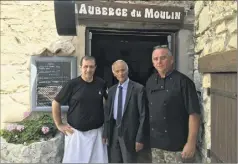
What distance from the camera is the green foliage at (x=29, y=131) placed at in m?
3.43

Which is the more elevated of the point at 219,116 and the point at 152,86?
the point at 152,86

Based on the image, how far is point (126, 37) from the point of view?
4.48 metres

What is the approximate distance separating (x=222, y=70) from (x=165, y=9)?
5.37ft

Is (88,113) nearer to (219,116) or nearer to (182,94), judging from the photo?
(182,94)

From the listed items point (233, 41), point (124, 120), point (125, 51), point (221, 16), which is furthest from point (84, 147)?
point (125, 51)

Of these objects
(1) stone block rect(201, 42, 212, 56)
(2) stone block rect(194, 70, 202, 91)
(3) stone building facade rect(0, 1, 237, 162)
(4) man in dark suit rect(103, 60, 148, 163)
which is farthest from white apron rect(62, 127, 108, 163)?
(1) stone block rect(201, 42, 212, 56)

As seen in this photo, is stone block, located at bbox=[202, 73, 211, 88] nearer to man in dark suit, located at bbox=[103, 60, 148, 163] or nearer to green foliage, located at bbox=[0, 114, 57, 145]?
man in dark suit, located at bbox=[103, 60, 148, 163]

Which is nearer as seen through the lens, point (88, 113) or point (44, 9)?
point (88, 113)

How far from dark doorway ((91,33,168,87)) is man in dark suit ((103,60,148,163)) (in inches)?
52.0

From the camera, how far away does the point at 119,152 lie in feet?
10.1

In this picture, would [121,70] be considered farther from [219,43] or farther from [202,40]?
[202,40]

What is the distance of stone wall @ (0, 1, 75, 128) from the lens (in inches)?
153

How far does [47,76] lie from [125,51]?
1547 mm

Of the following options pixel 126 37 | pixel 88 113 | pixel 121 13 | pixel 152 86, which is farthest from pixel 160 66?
pixel 126 37
